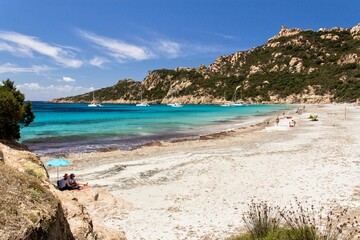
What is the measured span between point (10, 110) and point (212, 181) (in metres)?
15.2

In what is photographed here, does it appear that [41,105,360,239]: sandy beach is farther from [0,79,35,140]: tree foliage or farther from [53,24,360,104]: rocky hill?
[53,24,360,104]: rocky hill

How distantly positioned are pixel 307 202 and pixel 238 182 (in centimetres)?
423

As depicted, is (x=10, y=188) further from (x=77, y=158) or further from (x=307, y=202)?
(x=77, y=158)

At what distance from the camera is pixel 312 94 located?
139m

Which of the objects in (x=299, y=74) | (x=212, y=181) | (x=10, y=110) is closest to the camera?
(x=212, y=181)

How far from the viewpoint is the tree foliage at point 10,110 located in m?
21.0

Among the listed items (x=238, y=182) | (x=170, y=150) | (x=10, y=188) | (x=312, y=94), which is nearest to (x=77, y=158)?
(x=170, y=150)

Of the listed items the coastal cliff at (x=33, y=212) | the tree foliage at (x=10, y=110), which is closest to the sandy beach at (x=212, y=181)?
the coastal cliff at (x=33, y=212)

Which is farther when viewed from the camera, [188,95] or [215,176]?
[188,95]

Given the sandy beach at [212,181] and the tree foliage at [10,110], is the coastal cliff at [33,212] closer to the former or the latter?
the sandy beach at [212,181]

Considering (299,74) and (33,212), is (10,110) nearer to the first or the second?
(33,212)

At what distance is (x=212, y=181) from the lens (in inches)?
644

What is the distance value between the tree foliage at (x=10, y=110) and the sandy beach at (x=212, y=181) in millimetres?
4825

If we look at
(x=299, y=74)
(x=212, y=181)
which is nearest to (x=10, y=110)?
(x=212, y=181)
